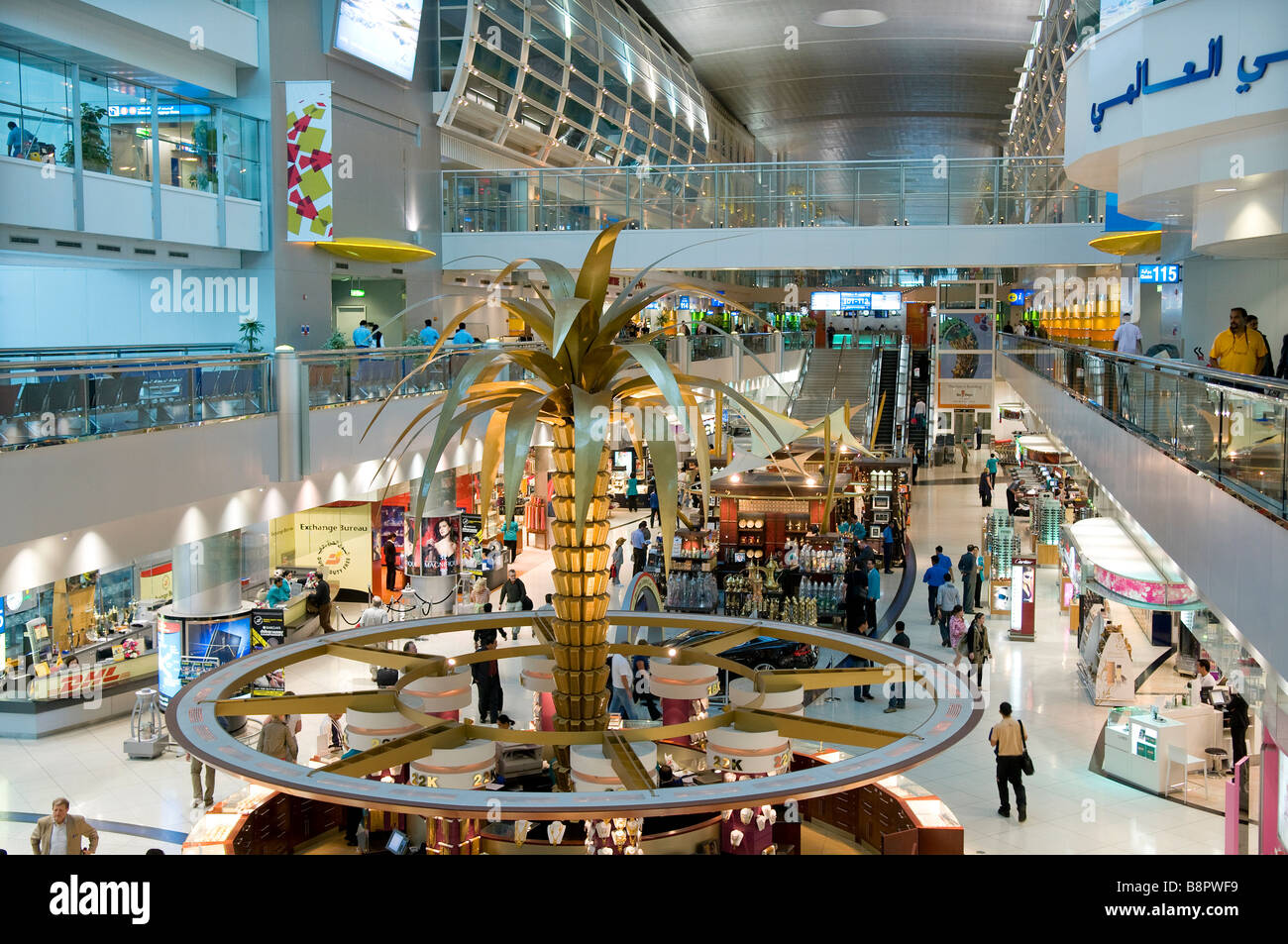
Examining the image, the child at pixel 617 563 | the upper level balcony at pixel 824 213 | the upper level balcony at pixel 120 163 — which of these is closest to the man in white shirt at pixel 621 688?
the child at pixel 617 563

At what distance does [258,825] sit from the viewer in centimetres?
945

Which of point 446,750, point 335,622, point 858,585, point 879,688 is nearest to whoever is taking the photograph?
point 446,750

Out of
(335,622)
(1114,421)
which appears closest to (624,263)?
(335,622)

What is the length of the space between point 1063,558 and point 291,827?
16.4 metres

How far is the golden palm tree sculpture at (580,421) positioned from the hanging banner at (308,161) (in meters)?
18.2

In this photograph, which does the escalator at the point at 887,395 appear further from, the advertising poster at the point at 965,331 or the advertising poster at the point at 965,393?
the advertising poster at the point at 965,331

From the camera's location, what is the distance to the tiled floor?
11.5 metres

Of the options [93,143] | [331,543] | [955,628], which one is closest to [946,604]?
[955,628]

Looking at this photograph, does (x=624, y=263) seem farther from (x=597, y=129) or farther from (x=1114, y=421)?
(x=1114, y=421)

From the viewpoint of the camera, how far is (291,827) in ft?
32.9

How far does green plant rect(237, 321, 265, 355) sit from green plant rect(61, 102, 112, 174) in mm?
3851

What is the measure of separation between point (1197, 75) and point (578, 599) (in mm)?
8225

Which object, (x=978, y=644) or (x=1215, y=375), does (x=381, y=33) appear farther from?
(x=1215, y=375)
